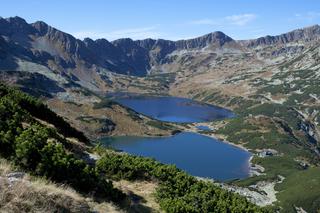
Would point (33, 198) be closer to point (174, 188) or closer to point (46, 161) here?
point (46, 161)

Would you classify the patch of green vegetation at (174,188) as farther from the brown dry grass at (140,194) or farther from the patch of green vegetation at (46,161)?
the patch of green vegetation at (46,161)

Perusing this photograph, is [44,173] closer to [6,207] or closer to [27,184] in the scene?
[27,184]

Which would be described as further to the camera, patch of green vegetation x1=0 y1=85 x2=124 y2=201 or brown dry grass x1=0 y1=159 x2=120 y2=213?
patch of green vegetation x1=0 y1=85 x2=124 y2=201

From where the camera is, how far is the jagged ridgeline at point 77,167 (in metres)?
24.5

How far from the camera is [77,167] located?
26.3 meters

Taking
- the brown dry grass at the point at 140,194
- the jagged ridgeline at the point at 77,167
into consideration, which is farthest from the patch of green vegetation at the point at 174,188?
the brown dry grass at the point at 140,194

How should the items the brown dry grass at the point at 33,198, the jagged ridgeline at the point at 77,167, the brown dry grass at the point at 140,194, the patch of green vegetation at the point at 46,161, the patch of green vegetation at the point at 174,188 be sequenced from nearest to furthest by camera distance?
the brown dry grass at the point at 33,198 < the patch of green vegetation at the point at 46,161 < the jagged ridgeline at the point at 77,167 < the brown dry grass at the point at 140,194 < the patch of green vegetation at the point at 174,188

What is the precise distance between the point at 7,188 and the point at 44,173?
7.68 meters

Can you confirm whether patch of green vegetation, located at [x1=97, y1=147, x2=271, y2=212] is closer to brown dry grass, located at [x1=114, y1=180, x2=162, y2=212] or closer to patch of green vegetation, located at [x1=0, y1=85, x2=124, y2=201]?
brown dry grass, located at [x1=114, y1=180, x2=162, y2=212]

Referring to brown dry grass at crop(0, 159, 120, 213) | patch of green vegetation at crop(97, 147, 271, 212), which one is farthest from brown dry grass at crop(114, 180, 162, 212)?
brown dry grass at crop(0, 159, 120, 213)

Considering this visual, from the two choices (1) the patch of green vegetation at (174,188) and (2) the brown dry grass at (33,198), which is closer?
(2) the brown dry grass at (33,198)

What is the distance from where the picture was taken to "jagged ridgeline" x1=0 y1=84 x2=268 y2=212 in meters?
24.5

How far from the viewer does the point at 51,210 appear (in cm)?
1686

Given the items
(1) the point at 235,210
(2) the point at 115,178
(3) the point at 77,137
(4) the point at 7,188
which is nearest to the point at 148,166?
(2) the point at 115,178
